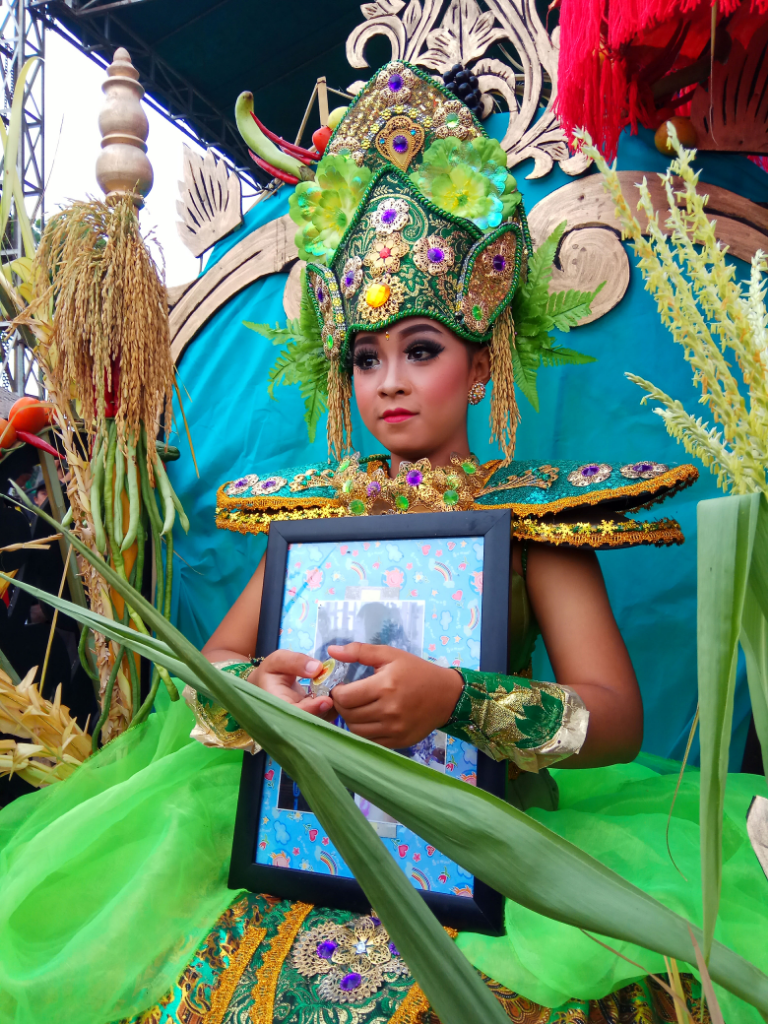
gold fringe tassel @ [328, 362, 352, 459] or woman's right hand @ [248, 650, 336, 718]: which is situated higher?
gold fringe tassel @ [328, 362, 352, 459]

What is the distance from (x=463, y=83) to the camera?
1.46 meters

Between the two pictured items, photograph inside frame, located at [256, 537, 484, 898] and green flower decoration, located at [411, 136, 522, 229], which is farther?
green flower decoration, located at [411, 136, 522, 229]

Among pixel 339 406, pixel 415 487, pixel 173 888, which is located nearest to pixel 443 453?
pixel 415 487

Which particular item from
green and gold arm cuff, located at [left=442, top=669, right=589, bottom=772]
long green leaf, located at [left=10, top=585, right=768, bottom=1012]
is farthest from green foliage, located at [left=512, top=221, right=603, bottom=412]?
long green leaf, located at [left=10, top=585, right=768, bottom=1012]

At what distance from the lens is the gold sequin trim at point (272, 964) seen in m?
0.71

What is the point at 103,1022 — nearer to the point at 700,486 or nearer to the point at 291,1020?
the point at 291,1020

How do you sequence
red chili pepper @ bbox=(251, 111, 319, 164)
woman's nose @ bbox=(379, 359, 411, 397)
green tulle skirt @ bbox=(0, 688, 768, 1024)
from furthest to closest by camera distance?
1. red chili pepper @ bbox=(251, 111, 319, 164)
2. woman's nose @ bbox=(379, 359, 411, 397)
3. green tulle skirt @ bbox=(0, 688, 768, 1024)

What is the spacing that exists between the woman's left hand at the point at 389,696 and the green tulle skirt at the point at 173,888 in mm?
195

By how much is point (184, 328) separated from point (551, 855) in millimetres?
1638

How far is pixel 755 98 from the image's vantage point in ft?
4.19

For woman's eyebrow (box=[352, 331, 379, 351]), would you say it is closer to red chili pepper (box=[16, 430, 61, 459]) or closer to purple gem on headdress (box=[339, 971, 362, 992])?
red chili pepper (box=[16, 430, 61, 459])

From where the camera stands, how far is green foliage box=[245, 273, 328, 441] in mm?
1297

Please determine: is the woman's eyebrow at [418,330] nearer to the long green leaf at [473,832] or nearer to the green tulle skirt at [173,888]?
the green tulle skirt at [173,888]

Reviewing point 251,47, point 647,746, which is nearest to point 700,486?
point 647,746
